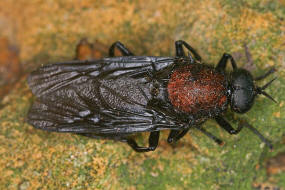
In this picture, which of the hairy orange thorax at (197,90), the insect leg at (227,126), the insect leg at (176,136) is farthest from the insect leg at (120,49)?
the insect leg at (227,126)

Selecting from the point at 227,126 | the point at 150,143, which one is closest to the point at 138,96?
the point at 150,143

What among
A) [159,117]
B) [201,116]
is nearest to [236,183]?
[201,116]

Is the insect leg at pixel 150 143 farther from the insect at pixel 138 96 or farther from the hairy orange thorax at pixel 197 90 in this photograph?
Answer: the hairy orange thorax at pixel 197 90

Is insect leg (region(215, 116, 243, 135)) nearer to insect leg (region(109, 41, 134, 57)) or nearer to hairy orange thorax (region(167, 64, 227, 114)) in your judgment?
hairy orange thorax (region(167, 64, 227, 114))

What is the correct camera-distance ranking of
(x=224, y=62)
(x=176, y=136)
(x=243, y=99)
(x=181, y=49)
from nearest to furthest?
(x=243, y=99)
(x=176, y=136)
(x=224, y=62)
(x=181, y=49)

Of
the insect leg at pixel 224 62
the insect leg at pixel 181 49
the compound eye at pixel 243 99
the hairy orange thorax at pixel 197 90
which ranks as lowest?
the compound eye at pixel 243 99

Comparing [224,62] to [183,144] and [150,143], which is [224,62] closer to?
[183,144]
